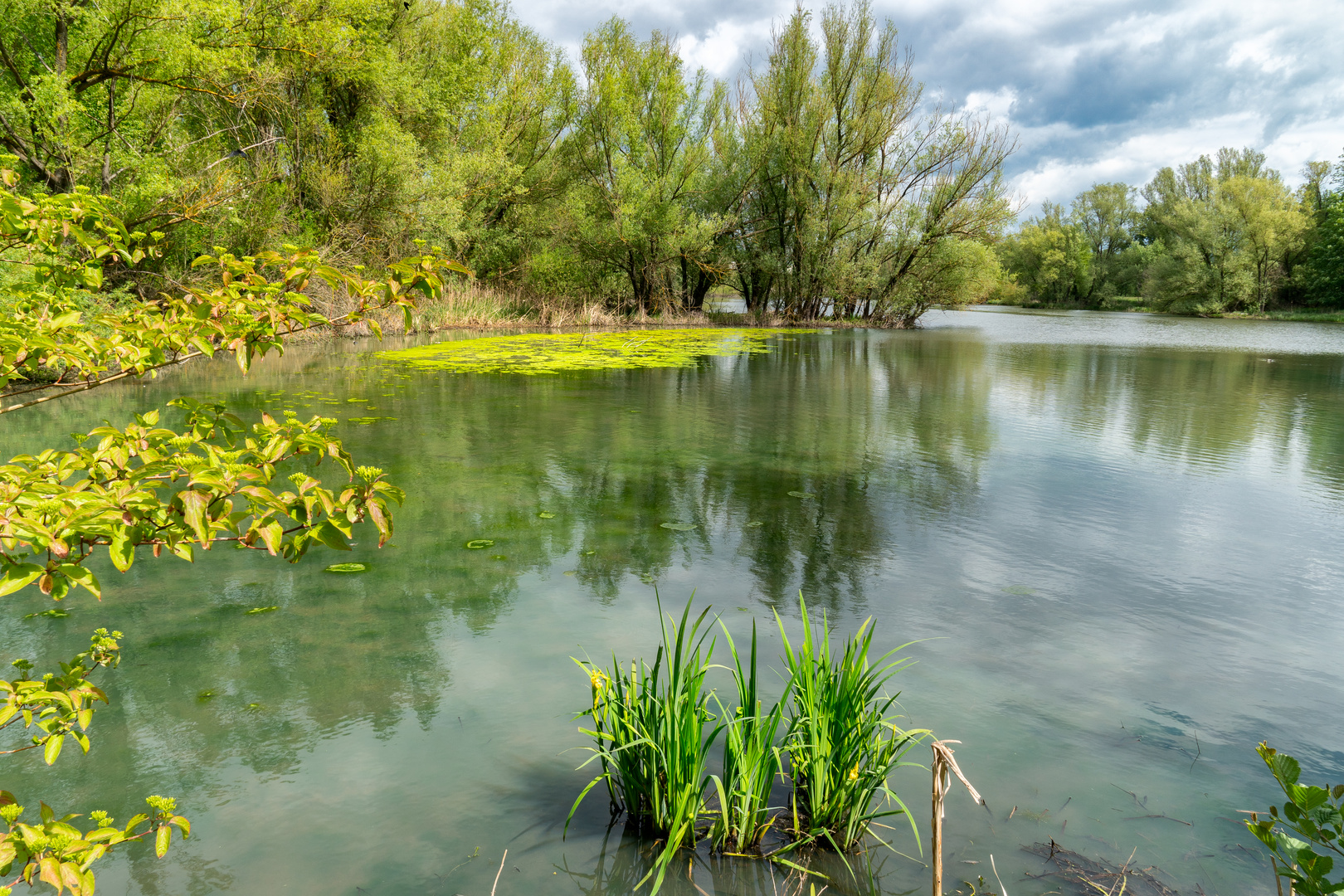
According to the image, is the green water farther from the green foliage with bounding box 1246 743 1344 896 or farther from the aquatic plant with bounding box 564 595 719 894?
the green foliage with bounding box 1246 743 1344 896

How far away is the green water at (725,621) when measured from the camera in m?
2.23

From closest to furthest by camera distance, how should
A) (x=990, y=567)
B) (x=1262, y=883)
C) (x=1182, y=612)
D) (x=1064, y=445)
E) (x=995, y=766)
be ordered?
(x=1262, y=883) < (x=995, y=766) < (x=1182, y=612) < (x=990, y=567) < (x=1064, y=445)

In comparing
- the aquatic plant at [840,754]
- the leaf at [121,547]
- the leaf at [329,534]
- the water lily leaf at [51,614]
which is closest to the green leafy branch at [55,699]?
the leaf at [121,547]

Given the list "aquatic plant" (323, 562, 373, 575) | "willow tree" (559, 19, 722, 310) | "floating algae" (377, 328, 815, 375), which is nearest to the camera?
"aquatic plant" (323, 562, 373, 575)

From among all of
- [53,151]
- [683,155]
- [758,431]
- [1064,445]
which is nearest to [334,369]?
[53,151]

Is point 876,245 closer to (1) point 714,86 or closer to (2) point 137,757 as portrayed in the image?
(1) point 714,86

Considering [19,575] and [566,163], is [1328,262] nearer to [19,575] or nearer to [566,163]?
[566,163]

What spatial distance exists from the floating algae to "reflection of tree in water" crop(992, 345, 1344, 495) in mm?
6550

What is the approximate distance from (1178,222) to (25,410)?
60.1 metres

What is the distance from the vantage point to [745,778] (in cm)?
210

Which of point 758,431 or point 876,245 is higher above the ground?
point 876,245

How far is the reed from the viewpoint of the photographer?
210 cm

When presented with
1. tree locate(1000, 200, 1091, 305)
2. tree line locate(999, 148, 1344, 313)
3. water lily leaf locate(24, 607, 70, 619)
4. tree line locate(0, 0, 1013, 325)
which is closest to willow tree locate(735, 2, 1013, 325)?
tree line locate(0, 0, 1013, 325)

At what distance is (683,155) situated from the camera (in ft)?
86.2
